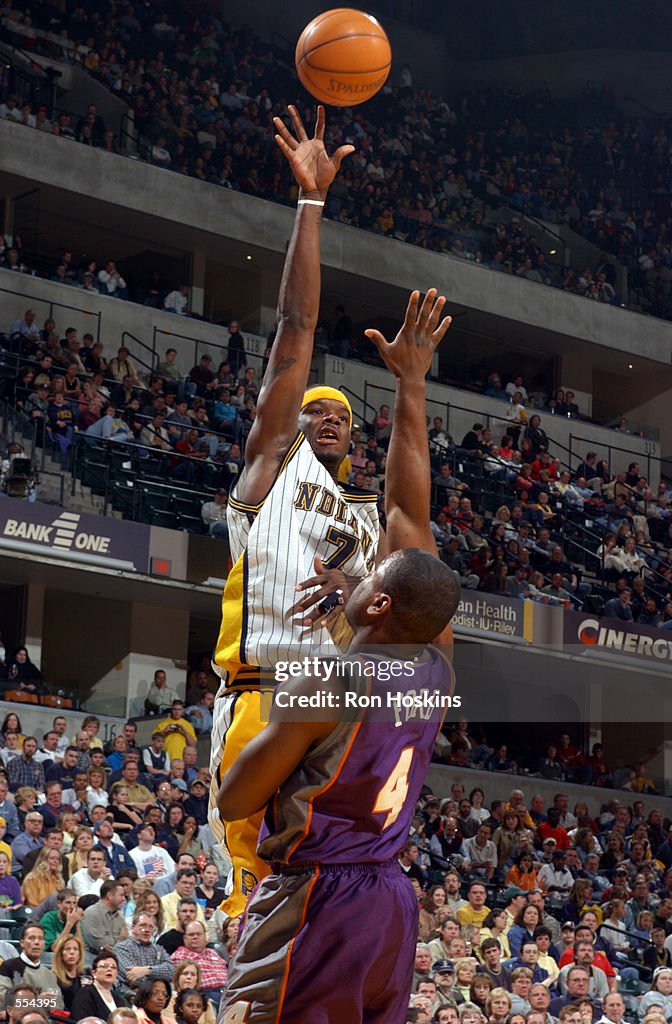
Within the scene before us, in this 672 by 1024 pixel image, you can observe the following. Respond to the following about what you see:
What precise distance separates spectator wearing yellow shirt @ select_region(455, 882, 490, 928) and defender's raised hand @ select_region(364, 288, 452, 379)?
10.7 m

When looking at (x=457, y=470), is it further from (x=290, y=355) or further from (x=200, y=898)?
(x=290, y=355)

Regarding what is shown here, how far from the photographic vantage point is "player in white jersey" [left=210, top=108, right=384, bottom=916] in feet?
14.5

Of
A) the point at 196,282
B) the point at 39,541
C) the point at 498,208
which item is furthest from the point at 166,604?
the point at 498,208

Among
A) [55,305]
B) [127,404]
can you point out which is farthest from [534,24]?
[127,404]

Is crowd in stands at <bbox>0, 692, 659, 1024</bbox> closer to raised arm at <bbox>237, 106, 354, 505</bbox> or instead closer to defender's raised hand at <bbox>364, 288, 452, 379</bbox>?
raised arm at <bbox>237, 106, 354, 505</bbox>

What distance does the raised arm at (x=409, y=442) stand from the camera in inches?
150

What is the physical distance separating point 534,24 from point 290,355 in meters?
29.9

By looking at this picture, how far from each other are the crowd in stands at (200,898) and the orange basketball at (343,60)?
3.93 metres

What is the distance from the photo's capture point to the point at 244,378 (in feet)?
73.5

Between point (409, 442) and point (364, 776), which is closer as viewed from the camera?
point (364, 776)

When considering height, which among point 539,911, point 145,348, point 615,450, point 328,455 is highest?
point 145,348

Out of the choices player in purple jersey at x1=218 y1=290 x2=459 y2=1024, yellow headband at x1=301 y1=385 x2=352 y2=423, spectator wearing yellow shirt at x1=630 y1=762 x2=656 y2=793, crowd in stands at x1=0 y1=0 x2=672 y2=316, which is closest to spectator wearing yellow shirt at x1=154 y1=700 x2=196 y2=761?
spectator wearing yellow shirt at x1=630 y1=762 x2=656 y2=793

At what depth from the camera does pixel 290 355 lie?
178 inches

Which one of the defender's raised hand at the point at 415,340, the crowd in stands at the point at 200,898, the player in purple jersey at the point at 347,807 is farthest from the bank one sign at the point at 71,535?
the player in purple jersey at the point at 347,807
